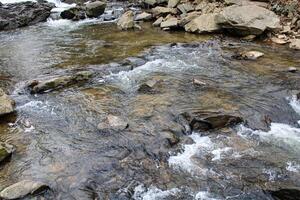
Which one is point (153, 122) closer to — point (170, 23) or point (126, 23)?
point (170, 23)

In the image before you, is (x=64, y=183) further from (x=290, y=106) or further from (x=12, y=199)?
(x=290, y=106)

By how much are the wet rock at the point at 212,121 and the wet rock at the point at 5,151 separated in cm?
310

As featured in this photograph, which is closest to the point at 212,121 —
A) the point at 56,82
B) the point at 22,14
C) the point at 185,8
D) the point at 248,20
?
the point at 56,82

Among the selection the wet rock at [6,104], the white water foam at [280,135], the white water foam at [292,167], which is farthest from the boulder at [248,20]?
the wet rock at [6,104]

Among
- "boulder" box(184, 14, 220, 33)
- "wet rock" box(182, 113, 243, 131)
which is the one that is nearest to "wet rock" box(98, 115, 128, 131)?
"wet rock" box(182, 113, 243, 131)

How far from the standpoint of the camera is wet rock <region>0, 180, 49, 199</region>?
17.1 ft

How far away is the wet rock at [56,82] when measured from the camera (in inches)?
349

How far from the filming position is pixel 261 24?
1270 centimetres

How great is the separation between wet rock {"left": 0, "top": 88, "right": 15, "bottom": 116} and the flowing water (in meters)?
0.16

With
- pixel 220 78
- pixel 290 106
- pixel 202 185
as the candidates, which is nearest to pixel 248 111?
pixel 290 106

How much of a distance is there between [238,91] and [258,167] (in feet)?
10.0

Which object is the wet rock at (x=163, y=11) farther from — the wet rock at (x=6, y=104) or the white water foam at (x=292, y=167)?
the white water foam at (x=292, y=167)

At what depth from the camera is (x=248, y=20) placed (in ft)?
42.0

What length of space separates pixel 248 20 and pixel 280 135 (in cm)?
681
